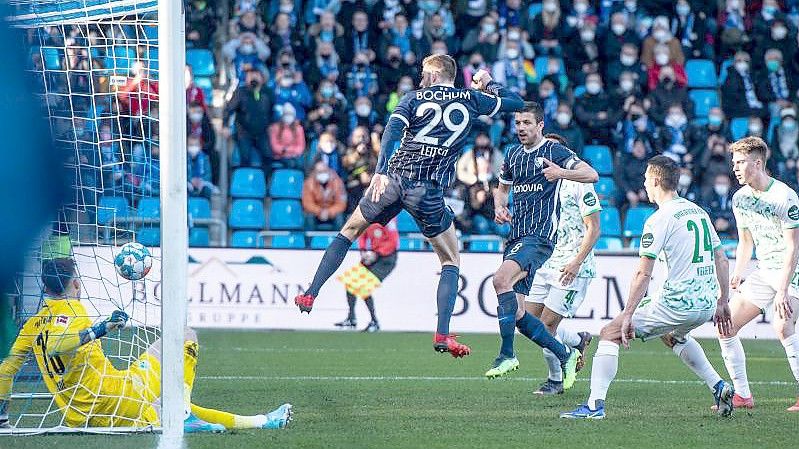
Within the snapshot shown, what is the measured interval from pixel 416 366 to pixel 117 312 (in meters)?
5.57

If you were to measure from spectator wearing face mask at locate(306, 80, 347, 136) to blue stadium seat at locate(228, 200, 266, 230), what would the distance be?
1.67m

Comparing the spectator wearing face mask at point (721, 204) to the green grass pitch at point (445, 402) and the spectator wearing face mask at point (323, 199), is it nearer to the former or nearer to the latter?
the green grass pitch at point (445, 402)

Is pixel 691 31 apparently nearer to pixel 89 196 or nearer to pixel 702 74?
pixel 702 74

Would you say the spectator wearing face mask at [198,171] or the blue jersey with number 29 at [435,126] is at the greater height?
the blue jersey with number 29 at [435,126]

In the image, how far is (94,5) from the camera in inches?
316

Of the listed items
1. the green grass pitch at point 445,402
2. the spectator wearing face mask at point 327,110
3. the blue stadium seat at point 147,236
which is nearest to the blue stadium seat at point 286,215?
the spectator wearing face mask at point 327,110

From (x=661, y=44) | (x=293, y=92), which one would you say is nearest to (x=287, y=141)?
(x=293, y=92)

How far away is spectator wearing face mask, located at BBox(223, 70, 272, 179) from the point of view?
19.4m

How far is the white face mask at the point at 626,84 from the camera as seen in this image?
68.0ft

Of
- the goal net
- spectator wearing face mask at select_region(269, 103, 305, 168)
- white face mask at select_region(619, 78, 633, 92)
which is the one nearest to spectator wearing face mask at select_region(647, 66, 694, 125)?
white face mask at select_region(619, 78, 633, 92)

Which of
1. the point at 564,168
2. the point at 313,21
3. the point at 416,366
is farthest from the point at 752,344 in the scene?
the point at 313,21

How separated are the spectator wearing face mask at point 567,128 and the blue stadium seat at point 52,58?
12.7m

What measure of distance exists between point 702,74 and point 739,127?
154 cm

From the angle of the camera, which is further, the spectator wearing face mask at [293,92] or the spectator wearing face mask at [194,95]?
the spectator wearing face mask at [293,92]
